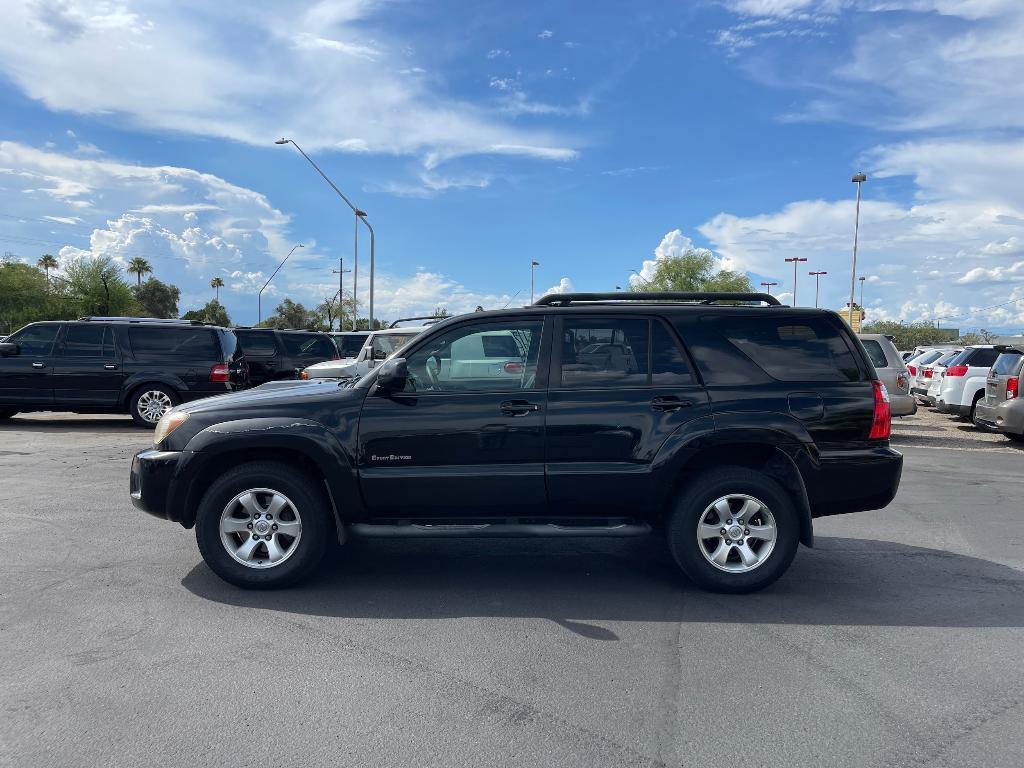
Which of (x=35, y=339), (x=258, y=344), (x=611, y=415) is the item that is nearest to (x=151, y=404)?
(x=35, y=339)

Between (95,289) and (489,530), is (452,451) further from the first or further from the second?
(95,289)

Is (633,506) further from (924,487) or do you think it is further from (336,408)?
(924,487)

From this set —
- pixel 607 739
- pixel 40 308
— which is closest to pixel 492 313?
pixel 607 739

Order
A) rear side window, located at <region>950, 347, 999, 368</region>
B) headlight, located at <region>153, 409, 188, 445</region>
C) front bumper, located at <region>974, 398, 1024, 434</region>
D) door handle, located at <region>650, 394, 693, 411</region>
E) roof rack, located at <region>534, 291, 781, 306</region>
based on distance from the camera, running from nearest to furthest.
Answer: door handle, located at <region>650, 394, 693, 411</region>
headlight, located at <region>153, 409, 188, 445</region>
roof rack, located at <region>534, 291, 781, 306</region>
front bumper, located at <region>974, 398, 1024, 434</region>
rear side window, located at <region>950, 347, 999, 368</region>

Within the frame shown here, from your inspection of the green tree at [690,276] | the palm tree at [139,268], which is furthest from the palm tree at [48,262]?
the green tree at [690,276]

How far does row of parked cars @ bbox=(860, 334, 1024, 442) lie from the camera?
12.0 m

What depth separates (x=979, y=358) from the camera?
15.2 metres

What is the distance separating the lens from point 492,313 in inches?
199

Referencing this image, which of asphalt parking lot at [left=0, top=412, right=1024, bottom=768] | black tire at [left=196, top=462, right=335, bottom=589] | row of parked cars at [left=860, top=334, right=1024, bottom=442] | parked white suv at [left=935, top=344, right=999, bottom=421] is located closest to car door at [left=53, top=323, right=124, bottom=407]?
asphalt parking lot at [left=0, top=412, right=1024, bottom=768]

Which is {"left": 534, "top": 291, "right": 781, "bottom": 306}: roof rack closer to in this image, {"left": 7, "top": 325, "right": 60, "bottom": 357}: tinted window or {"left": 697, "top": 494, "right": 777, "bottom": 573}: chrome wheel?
{"left": 697, "top": 494, "right": 777, "bottom": 573}: chrome wheel

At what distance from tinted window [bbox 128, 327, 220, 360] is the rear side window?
47.0 feet

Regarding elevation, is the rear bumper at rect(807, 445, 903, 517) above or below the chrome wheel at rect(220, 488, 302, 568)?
above

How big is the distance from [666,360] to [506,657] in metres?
2.13

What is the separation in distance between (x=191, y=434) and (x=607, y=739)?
3.17 m
